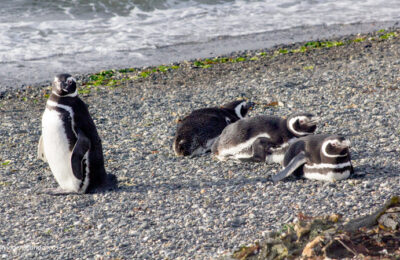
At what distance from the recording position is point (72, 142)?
566 cm

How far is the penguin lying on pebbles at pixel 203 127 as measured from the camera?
6551 mm

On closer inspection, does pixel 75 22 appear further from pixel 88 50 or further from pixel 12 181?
pixel 12 181

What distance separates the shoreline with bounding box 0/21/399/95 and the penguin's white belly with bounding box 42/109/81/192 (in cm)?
520

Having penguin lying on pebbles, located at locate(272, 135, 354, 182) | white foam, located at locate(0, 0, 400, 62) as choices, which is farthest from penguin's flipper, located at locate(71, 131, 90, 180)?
white foam, located at locate(0, 0, 400, 62)

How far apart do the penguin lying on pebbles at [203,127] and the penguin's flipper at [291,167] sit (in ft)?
4.34

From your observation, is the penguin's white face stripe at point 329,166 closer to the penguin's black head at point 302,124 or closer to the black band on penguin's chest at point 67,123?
the penguin's black head at point 302,124

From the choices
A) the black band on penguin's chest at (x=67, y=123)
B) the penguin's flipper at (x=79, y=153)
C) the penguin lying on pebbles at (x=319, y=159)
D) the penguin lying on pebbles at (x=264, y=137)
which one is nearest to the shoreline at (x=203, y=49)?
the black band on penguin's chest at (x=67, y=123)

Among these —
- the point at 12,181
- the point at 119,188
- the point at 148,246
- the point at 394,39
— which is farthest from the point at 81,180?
the point at 394,39

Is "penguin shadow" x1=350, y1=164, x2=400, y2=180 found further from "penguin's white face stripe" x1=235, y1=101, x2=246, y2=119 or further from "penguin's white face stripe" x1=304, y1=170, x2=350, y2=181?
"penguin's white face stripe" x1=235, y1=101, x2=246, y2=119

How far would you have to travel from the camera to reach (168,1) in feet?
60.1

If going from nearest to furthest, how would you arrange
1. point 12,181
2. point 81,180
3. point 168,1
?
point 81,180 < point 12,181 < point 168,1

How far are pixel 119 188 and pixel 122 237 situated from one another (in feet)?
3.80

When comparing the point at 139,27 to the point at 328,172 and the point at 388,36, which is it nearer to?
the point at 388,36

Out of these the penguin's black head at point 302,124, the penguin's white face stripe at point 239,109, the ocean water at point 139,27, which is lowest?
the ocean water at point 139,27
